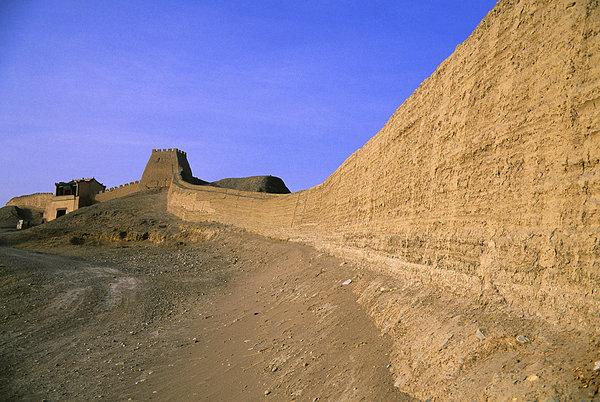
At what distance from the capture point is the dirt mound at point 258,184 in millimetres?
38594

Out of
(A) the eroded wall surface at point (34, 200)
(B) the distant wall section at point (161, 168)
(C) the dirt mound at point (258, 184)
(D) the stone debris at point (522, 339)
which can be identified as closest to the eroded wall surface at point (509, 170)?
(D) the stone debris at point (522, 339)

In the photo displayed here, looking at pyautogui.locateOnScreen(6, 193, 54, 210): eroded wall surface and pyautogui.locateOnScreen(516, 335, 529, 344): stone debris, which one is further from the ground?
pyautogui.locateOnScreen(6, 193, 54, 210): eroded wall surface

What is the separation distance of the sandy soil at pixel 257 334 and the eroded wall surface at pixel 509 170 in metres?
0.35

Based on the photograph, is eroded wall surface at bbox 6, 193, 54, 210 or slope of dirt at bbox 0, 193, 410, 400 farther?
eroded wall surface at bbox 6, 193, 54, 210

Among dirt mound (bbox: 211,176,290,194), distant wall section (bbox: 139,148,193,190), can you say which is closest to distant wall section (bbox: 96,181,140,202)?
distant wall section (bbox: 139,148,193,190)

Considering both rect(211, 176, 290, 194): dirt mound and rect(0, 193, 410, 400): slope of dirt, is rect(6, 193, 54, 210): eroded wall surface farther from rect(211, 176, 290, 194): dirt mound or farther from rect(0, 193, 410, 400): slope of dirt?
rect(0, 193, 410, 400): slope of dirt

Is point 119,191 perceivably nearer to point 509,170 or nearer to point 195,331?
point 195,331

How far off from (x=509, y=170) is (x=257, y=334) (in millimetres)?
6264

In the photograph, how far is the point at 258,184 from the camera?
3897cm

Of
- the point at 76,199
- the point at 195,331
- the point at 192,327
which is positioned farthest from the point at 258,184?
the point at 195,331

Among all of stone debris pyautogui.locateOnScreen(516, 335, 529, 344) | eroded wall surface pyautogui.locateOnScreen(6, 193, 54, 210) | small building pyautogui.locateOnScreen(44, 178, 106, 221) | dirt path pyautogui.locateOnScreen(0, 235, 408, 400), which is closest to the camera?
stone debris pyautogui.locateOnScreen(516, 335, 529, 344)

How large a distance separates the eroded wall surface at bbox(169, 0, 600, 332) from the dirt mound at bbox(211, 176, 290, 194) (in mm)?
29277

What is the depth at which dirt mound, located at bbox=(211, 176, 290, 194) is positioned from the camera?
38.6m

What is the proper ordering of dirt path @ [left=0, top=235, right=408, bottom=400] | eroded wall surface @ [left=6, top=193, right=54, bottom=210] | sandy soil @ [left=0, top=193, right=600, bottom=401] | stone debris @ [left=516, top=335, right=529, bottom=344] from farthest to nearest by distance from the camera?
eroded wall surface @ [left=6, top=193, right=54, bottom=210] → dirt path @ [left=0, top=235, right=408, bottom=400] → sandy soil @ [left=0, top=193, right=600, bottom=401] → stone debris @ [left=516, top=335, right=529, bottom=344]
